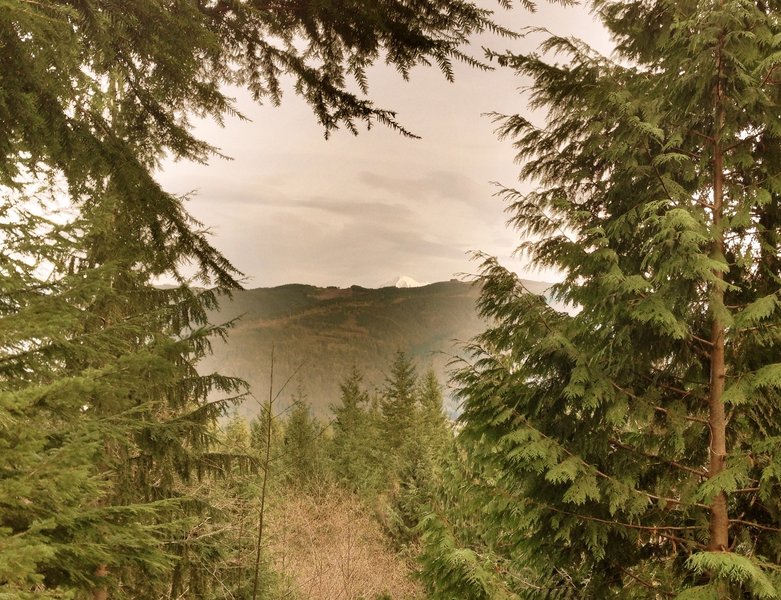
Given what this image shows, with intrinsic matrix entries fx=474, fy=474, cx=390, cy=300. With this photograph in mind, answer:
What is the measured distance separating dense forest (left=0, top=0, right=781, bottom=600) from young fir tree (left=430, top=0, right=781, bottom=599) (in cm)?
3

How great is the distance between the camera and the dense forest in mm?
2857

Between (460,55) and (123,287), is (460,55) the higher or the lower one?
the higher one

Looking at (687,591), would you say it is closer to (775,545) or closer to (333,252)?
(775,545)

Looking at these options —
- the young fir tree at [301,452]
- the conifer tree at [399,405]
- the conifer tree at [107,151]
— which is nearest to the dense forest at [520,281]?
the conifer tree at [107,151]

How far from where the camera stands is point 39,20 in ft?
7.83

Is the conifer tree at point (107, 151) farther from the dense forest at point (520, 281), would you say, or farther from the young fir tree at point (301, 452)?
the young fir tree at point (301, 452)

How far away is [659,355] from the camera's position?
4.51 m

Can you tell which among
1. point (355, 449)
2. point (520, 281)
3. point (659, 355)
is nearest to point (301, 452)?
point (355, 449)

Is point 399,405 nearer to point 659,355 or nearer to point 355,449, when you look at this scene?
point 355,449

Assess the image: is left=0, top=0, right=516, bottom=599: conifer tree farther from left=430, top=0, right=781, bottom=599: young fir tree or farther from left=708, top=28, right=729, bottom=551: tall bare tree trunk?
left=708, top=28, right=729, bottom=551: tall bare tree trunk

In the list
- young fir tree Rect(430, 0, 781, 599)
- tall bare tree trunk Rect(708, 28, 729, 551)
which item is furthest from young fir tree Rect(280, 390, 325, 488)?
tall bare tree trunk Rect(708, 28, 729, 551)

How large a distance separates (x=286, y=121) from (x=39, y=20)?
1851 centimetres

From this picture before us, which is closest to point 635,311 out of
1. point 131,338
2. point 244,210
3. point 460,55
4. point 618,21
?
point 460,55

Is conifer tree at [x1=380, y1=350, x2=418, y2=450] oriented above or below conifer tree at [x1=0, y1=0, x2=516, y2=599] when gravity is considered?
below
